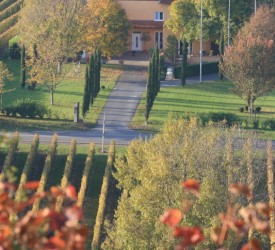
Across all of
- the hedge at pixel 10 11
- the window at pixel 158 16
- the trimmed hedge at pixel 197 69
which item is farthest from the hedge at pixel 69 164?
the hedge at pixel 10 11

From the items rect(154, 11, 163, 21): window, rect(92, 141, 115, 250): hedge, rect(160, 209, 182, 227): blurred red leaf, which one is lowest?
rect(92, 141, 115, 250): hedge

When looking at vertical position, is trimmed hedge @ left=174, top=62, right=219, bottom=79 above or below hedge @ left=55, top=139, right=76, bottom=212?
above

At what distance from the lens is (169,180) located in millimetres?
30109

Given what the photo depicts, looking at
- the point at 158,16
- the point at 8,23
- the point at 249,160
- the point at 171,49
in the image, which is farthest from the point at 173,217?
the point at 8,23

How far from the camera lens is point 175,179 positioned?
30438mm

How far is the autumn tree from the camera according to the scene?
57.0 metres

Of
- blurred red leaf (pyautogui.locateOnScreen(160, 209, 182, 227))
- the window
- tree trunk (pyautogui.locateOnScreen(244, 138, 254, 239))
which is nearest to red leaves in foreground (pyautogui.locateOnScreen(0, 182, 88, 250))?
blurred red leaf (pyautogui.locateOnScreen(160, 209, 182, 227))

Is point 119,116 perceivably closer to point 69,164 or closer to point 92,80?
point 92,80

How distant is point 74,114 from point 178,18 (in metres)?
21.5

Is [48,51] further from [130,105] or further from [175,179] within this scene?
[175,179]

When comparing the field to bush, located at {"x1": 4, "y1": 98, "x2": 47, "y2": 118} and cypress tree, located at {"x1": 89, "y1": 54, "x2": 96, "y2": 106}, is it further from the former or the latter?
cypress tree, located at {"x1": 89, "y1": 54, "x2": 96, "y2": 106}

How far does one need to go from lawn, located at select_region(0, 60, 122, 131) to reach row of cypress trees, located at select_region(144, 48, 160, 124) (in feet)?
10.1

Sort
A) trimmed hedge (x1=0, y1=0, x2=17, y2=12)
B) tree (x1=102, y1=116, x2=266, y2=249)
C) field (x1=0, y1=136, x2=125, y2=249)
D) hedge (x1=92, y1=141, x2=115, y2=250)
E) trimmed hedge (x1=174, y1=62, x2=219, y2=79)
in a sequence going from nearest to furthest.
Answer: tree (x1=102, y1=116, x2=266, y2=249)
hedge (x1=92, y1=141, x2=115, y2=250)
field (x1=0, y1=136, x2=125, y2=249)
trimmed hedge (x1=174, y1=62, x2=219, y2=79)
trimmed hedge (x1=0, y1=0, x2=17, y2=12)

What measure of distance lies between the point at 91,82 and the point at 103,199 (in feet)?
64.8
